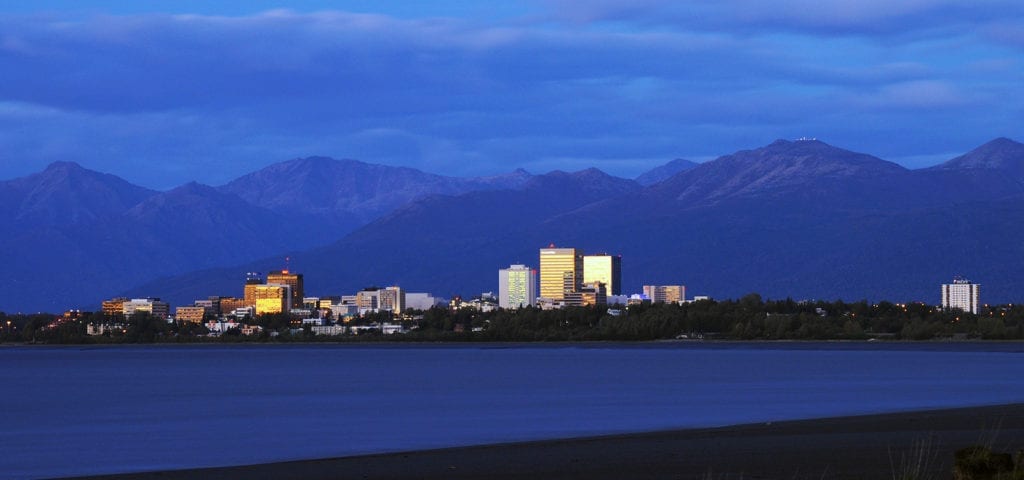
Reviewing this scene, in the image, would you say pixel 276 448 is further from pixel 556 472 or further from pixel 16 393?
pixel 16 393

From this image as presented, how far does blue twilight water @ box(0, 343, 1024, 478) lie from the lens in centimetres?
4603

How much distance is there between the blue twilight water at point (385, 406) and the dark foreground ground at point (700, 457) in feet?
14.0

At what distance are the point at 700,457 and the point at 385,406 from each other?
35.8 metres

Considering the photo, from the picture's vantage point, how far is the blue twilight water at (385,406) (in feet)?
151

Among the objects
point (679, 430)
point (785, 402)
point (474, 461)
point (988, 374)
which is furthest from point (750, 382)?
point (474, 461)

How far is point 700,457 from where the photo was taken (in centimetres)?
3553

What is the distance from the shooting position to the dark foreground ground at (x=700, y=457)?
31.8m

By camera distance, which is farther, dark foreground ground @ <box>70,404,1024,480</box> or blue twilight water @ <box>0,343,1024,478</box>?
blue twilight water @ <box>0,343,1024,478</box>

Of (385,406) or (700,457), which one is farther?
(385,406)

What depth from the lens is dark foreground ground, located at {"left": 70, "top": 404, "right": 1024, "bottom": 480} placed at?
31.8 meters

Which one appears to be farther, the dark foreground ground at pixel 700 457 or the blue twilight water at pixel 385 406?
the blue twilight water at pixel 385 406

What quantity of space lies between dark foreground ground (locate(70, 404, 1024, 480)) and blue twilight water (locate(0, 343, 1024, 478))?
14.0ft

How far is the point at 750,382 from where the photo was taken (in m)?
97.9

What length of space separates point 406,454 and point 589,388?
48.6 meters
